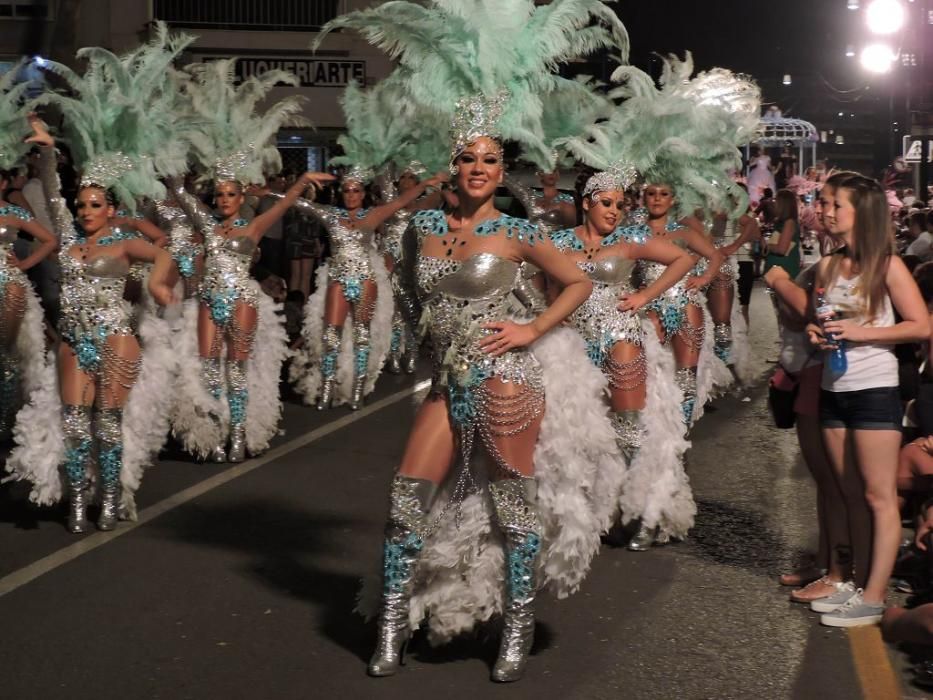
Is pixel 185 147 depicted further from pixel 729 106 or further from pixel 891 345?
pixel 891 345

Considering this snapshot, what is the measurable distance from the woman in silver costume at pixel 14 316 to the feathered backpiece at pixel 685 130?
4.54 metres

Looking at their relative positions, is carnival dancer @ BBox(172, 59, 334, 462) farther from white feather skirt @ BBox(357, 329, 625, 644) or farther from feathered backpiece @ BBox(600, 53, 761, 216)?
white feather skirt @ BBox(357, 329, 625, 644)

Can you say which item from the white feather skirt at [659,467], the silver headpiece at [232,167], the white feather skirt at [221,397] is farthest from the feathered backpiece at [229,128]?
the white feather skirt at [659,467]

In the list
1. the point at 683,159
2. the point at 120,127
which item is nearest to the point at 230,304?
the point at 120,127

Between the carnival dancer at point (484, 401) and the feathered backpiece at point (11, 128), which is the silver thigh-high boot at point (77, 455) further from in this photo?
the feathered backpiece at point (11, 128)

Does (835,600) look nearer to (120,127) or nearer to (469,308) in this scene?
(469,308)

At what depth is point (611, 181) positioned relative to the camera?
742 cm

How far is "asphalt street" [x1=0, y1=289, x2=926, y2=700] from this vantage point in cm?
532

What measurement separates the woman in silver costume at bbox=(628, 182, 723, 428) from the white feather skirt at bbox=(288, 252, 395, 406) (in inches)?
153

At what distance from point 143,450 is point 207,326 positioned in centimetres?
200

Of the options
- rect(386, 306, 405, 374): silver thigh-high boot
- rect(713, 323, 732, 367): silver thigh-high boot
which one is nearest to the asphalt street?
rect(713, 323, 732, 367): silver thigh-high boot

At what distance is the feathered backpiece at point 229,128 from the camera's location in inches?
397

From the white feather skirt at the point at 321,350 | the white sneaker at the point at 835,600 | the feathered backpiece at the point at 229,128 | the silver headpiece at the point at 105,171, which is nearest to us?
the white sneaker at the point at 835,600

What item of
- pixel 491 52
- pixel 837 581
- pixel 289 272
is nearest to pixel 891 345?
pixel 837 581
